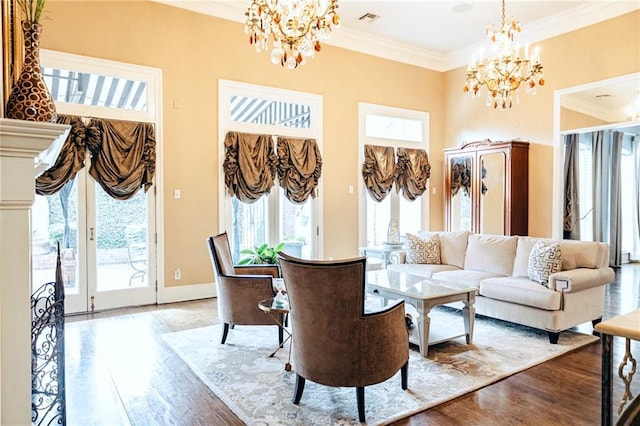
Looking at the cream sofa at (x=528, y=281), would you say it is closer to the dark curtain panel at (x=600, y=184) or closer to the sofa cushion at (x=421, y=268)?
the sofa cushion at (x=421, y=268)

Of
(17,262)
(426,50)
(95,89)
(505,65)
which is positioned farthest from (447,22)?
(17,262)

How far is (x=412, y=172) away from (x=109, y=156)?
501cm

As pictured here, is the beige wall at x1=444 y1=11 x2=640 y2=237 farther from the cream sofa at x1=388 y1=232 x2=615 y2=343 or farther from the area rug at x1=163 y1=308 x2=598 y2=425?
the area rug at x1=163 y1=308 x2=598 y2=425

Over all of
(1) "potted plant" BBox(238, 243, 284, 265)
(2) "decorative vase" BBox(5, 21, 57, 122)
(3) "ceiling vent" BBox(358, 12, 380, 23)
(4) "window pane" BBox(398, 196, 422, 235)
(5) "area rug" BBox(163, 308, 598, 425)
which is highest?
(3) "ceiling vent" BBox(358, 12, 380, 23)

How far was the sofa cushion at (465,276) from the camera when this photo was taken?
15.2 ft

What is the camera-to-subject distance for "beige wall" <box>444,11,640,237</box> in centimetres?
559

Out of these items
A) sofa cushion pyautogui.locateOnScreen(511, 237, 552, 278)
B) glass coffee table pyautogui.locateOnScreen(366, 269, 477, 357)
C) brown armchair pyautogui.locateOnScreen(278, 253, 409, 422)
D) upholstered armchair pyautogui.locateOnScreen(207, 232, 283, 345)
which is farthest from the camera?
sofa cushion pyautogui.locateOnScreen(511, 237, 552, 278)

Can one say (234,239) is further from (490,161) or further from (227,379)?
(490,161)

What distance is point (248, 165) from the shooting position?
5.85 m

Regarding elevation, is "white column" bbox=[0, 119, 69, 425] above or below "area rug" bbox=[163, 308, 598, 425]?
above

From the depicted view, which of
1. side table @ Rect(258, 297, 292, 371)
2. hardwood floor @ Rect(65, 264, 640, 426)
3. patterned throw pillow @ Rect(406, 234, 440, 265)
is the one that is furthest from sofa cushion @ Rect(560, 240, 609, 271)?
side table @ Rect(258, 297, 292, 371)

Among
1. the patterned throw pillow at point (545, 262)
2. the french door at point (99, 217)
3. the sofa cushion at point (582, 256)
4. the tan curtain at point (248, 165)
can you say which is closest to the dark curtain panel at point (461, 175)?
the sofa cushion at point (582, 256)

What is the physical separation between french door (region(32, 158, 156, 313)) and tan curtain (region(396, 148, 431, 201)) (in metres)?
4.32

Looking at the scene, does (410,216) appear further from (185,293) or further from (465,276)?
(185,293)
